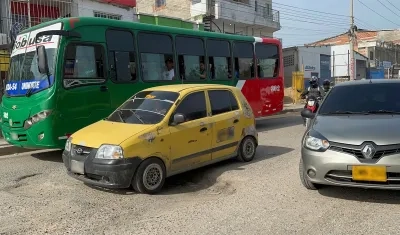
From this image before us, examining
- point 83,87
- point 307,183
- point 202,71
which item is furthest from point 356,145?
point 202,71

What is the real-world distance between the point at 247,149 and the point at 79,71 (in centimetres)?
389

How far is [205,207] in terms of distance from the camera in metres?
4.99

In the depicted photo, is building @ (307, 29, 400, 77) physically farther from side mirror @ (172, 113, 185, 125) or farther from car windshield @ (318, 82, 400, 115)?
side mirror @ (172, 113, 185, 125)

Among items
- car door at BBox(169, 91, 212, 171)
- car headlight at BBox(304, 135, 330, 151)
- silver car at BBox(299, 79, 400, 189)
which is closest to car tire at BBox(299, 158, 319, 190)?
silver car at BBox(299, 79, 400, 189)

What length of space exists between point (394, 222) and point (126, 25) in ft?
23.7

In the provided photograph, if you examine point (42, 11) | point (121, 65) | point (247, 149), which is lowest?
point (247, 149)

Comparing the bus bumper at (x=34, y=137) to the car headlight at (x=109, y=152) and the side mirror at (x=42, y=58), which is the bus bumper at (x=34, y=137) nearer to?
the side mirror at (x=42, y=58)

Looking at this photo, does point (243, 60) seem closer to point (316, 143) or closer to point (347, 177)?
point (316, 143)

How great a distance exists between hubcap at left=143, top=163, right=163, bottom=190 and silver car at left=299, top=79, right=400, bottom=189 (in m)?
2.05

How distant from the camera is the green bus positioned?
26.1 ft

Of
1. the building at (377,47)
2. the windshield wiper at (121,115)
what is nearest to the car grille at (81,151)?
the windshield wiper at (121,115)

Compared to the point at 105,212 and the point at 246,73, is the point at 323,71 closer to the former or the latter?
the point at 246,73

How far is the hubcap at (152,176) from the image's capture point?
18.5 feet

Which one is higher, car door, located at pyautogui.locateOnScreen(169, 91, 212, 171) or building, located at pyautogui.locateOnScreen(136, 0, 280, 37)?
building, located at pyautogui.locateOnScreen(136, 0, 280, 37)
